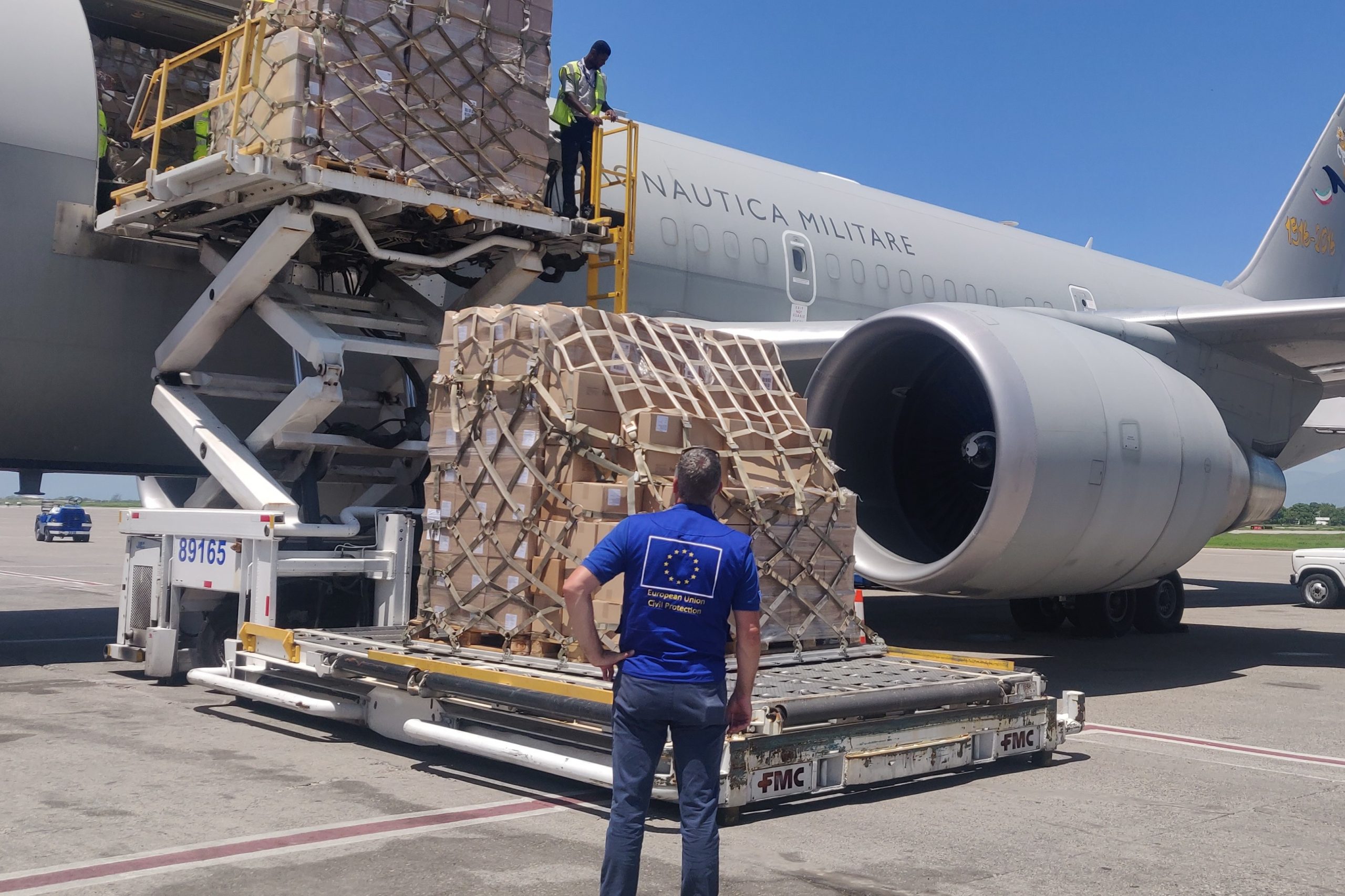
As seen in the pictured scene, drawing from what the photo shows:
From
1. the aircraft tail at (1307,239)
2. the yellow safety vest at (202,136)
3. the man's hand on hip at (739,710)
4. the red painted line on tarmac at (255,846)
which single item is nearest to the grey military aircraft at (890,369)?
the yellow safety vest at (202,136)

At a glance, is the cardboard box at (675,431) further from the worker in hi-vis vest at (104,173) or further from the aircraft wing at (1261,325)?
the aircraft wing at (1261,325)

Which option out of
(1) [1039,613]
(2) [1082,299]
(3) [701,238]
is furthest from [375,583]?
(2) [1082,299]

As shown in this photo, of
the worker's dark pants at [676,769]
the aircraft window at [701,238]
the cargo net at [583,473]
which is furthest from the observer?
the aircraft window at [701,238]

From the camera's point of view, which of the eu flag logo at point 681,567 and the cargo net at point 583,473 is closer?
the eu flag logo at point 681,567

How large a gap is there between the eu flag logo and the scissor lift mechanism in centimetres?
133

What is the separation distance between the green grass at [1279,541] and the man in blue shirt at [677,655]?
118ft

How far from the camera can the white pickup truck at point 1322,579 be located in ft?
57.9

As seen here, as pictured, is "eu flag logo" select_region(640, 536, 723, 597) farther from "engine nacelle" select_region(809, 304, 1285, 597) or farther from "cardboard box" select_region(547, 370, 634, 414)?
"engine nacelle" select_region(809, 304, 1285, 597)

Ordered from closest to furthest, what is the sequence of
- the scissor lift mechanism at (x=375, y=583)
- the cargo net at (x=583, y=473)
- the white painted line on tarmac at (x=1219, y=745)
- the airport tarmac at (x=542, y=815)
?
the airport tarmac at (x=542, y=815), the scissor lift mechanism at (x=375, y=583), the cargo net at (x=583, y=473), the white painted line on tarmac at (x=1219, y=745)

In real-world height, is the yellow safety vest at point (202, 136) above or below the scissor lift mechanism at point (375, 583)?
above

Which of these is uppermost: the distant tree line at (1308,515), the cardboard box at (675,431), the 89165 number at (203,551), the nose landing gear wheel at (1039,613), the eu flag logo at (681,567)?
the distant tree line at (1308,515)

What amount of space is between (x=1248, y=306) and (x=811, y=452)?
4717mm

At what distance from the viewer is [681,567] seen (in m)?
3.45

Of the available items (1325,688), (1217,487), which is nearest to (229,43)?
(1217,487)
